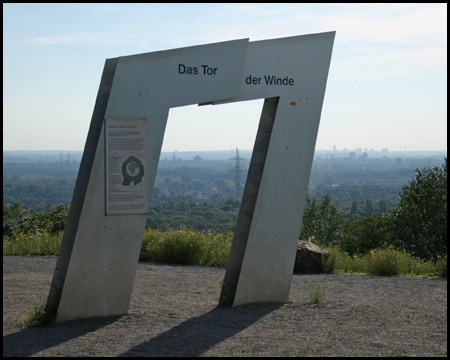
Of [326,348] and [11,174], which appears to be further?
[11,174]

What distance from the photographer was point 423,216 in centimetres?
1944

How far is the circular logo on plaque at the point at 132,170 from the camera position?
6434 millimetres

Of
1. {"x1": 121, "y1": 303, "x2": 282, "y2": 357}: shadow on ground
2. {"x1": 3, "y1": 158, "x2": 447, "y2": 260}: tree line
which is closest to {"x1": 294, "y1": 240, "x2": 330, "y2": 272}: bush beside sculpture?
{"x1": 121, "y1": 303, "x2": 282, "y2": 357}: shadow on ground

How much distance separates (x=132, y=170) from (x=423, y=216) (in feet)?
52.3

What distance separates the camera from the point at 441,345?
18.2ft

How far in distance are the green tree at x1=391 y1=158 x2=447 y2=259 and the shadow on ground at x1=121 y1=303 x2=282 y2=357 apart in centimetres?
1299

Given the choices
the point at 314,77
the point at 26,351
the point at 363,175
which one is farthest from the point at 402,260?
the point at 363,175

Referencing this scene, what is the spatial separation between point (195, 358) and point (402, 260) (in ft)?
23.6

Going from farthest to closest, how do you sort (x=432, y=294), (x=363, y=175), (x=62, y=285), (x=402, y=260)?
(x=363, y=175) → (x=402, y=260) → (x=432, y=294) → (x=62, y=285)

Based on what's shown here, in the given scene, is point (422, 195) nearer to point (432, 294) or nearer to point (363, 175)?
point (432, 294)

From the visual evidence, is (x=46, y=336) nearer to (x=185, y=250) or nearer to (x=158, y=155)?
(x=158, y=155)

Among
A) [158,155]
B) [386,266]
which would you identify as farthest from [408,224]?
[158,155]

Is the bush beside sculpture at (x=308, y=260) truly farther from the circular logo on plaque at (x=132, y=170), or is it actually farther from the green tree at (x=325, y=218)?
the green tree at (x=325, y=218)

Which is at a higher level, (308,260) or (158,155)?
(158,155)
